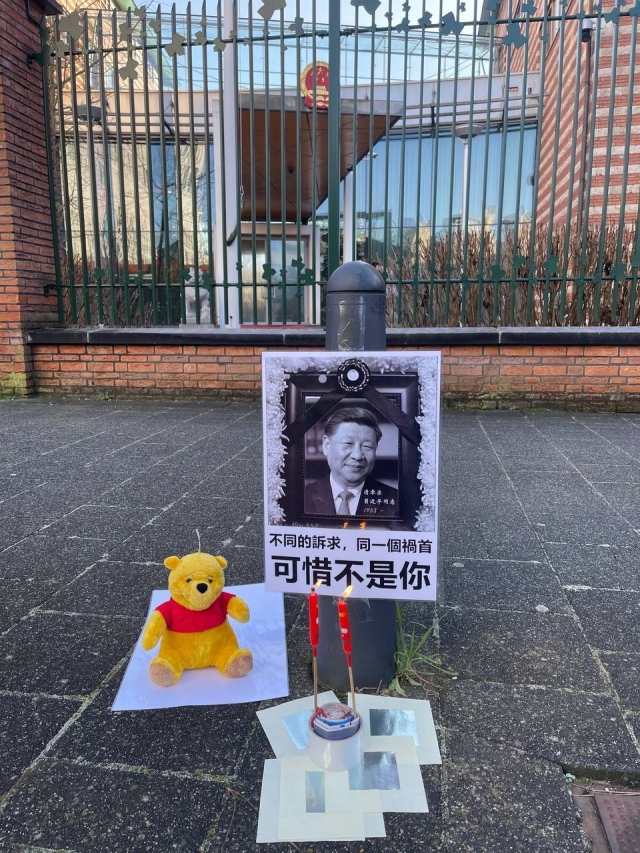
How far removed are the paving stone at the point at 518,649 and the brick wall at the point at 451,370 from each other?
4703mm

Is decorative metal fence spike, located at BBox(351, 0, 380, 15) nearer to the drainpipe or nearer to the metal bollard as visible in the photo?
the drainpipe

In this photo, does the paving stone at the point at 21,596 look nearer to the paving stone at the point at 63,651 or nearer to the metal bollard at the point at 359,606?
the paving stone at the point at 63,651

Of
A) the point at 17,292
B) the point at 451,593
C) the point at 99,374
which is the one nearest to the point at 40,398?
the point at 99,374

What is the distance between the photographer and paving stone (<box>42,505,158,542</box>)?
3.55 meters

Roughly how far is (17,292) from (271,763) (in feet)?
22.9

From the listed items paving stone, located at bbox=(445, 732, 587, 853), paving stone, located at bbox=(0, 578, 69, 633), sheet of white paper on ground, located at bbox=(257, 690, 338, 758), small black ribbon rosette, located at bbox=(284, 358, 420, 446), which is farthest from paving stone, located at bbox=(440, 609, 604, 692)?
paving stone, located at bbox=(0, 578, 69, 633)

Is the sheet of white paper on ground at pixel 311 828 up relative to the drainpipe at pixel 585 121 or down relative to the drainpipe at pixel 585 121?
down

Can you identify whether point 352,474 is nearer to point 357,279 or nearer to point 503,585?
point 357,279

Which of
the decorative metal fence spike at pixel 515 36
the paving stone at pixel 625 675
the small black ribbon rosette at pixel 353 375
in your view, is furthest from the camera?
the decorative metal fence spike at pixel 515 36

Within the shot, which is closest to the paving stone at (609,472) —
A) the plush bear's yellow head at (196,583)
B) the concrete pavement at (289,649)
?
the concrete pavement at (289,649)

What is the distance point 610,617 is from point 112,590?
7.07 feet

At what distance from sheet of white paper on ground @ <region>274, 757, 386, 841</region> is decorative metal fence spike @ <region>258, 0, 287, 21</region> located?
7404 millimetres

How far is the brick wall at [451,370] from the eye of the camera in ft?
23.1

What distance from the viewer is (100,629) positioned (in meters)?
2.58
